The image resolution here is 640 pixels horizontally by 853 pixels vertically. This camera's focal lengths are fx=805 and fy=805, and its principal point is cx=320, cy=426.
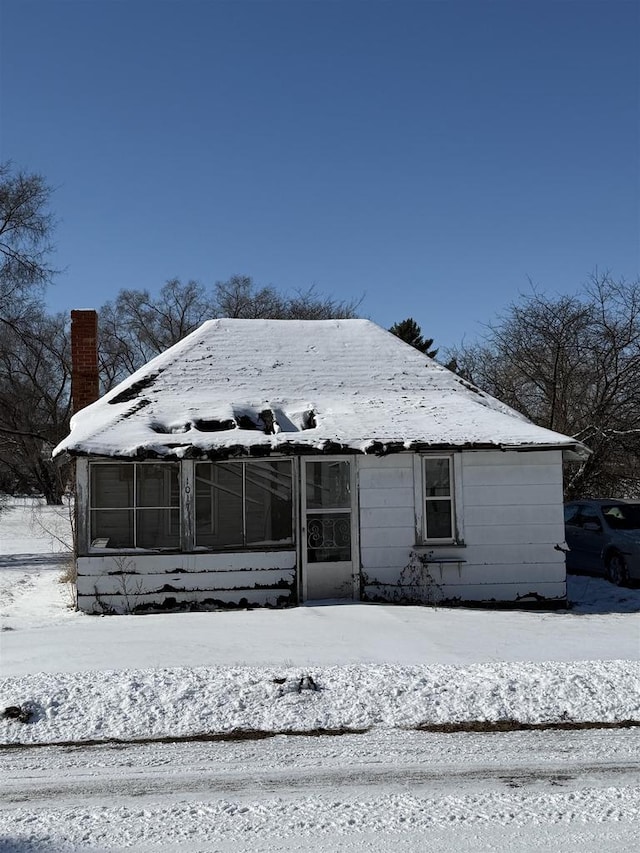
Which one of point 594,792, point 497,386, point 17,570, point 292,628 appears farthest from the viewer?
point 497,386

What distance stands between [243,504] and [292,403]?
2103 millimetres

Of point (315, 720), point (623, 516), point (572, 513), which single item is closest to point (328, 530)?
point (315, 720)

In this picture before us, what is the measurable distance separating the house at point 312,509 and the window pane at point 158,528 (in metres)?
0.02

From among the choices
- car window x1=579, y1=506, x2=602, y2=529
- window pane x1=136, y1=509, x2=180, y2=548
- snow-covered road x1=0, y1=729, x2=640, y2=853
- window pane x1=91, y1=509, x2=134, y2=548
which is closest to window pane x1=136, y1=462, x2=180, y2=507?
window pane x1=136, y1=509, x2=180, y2=548

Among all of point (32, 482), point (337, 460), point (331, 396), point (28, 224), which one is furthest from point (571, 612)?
point (32, 482)

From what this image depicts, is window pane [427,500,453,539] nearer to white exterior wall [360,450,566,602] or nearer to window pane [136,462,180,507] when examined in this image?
white exterior wall [360,450,566,602]

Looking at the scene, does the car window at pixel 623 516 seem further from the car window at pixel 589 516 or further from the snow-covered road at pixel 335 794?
the snow-covered road at pixel 335 794

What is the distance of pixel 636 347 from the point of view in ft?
75.3

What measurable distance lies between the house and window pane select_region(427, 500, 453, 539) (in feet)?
0.06

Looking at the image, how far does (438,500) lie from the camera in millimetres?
12914

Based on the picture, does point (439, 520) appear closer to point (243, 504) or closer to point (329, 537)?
point (329, 537)

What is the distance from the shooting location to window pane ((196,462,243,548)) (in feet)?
41.6

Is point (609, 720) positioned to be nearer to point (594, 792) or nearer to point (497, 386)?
point (594, 792)

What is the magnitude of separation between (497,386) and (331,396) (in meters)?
12.9
